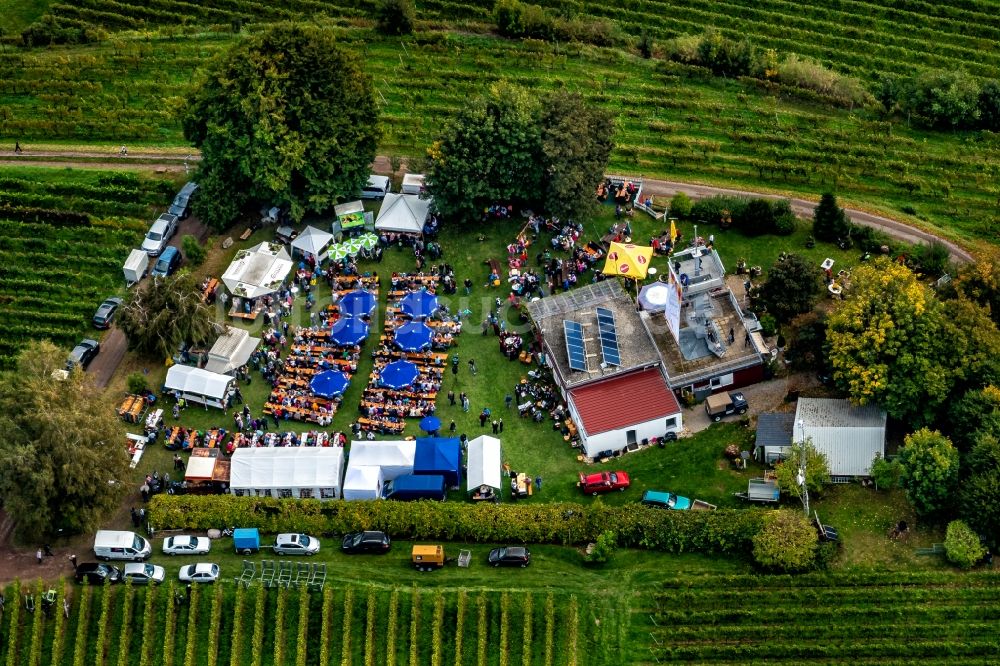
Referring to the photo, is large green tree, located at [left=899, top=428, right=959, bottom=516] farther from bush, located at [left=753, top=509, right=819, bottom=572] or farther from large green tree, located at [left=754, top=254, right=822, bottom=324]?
large green tree, located at [left=754, top=254, right=822, bottom=324]

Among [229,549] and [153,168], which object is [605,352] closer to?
[229,549]

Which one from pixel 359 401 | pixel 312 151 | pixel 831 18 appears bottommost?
pixel 359 401

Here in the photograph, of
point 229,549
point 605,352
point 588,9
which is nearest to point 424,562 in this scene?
point 229,549

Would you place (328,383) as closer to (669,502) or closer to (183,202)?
(183,202)

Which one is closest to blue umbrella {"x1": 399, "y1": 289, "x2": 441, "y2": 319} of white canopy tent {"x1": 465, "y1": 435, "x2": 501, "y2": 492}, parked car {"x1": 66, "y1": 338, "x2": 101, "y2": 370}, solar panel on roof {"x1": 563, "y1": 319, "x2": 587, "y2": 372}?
solar panel on roof {"x1": 563, "y1": 319, "x2": 587, "y2": 372}

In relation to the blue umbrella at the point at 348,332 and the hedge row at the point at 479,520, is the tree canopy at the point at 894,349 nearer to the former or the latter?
the hedge row at the point at 479,520

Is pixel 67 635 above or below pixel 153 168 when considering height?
below

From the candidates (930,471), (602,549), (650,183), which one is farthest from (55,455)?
(930,471)
